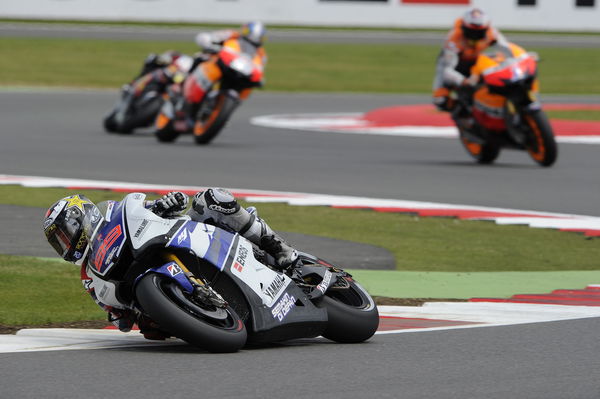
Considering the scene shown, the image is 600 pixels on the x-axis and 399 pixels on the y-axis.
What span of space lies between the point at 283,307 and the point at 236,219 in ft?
1.79

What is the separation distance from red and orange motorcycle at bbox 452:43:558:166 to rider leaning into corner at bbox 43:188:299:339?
9.36 metres

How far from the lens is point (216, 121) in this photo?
18531 millimetres

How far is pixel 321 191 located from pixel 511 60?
11.2 ft

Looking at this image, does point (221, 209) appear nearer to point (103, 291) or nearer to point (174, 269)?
point (174, 269)

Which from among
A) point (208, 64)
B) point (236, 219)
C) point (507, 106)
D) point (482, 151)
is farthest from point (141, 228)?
point (208, 64)

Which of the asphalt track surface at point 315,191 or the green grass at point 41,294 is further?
the green grass at point 41,294

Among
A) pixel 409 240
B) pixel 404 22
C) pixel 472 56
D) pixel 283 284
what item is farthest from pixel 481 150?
pixel 404 22

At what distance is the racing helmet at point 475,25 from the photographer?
630 inches

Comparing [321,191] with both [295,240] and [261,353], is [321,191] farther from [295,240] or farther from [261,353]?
[261,353]

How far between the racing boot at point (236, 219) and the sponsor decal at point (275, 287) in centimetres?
28

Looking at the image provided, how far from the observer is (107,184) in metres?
14.2

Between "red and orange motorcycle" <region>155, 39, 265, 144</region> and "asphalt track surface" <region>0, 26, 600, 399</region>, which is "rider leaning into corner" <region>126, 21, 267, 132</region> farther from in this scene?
"asphalt track surface" <region>0, 26, 600, 399</region>

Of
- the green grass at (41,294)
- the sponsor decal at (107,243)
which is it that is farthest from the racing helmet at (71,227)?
the green grass at (41,294)

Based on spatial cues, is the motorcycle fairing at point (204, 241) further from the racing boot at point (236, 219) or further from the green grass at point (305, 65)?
the green grass at point (305, 65)
